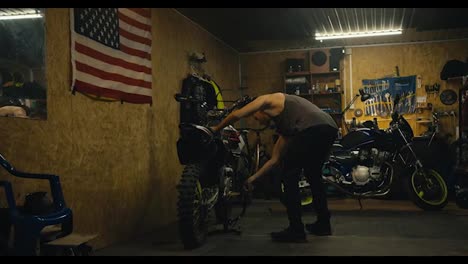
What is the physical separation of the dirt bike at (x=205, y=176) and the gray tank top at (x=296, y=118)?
463mm

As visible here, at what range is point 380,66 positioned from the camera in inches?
316

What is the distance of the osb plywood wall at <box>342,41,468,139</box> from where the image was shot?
7723 millimetres

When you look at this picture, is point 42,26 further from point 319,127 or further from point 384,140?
point 384,140

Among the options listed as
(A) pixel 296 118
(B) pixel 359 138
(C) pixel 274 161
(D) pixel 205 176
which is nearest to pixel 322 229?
(C) pixel 274 161

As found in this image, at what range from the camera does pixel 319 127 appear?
396 cm

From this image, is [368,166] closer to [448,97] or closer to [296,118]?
[296,118]

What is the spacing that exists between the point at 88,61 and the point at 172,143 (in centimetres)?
188

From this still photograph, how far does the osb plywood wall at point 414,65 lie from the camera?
7723 millimetres

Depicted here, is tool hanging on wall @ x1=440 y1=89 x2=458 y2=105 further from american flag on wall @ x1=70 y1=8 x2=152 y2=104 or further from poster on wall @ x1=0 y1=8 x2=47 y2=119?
poster on wall @ x1=0 y1=8 x2=47 y2=119

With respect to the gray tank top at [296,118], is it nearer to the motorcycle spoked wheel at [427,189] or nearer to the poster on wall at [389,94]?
the motorcycle spoked wheel at [427,189]

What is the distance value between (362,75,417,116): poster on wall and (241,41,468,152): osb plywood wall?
0.35 ft

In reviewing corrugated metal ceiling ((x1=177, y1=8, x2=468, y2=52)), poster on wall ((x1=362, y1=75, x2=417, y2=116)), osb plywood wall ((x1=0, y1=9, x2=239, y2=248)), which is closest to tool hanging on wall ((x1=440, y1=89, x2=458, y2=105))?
poster on wall ((x1=362, y1=75, x2=417, y2=116))

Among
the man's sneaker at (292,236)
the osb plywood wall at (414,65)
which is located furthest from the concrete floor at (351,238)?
the osb plywood wall at (414,65)

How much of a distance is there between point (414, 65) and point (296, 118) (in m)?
4.84
